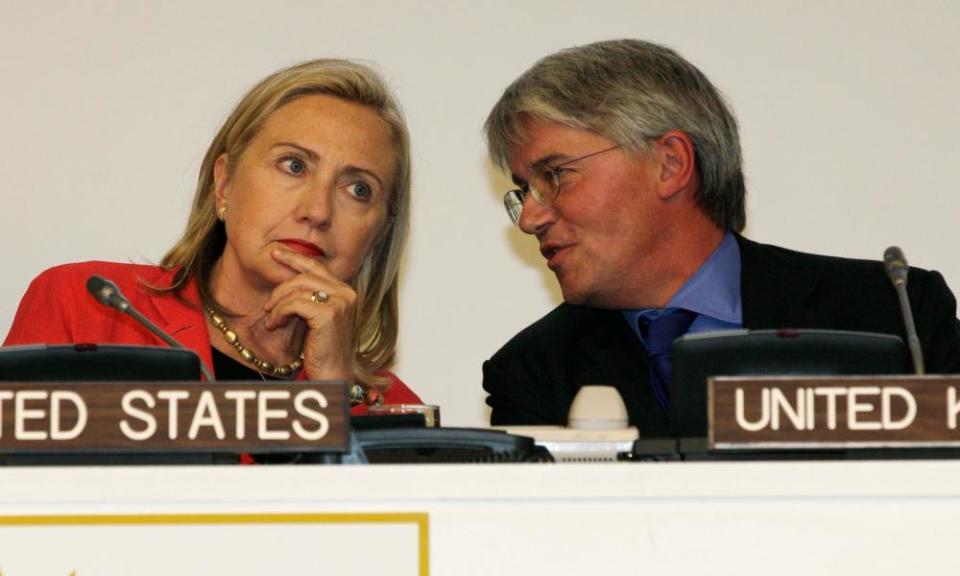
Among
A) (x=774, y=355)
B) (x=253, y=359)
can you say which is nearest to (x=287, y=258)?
(x=253, y=359)

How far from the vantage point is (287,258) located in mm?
2539

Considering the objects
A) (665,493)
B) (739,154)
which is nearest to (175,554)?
(665,493)

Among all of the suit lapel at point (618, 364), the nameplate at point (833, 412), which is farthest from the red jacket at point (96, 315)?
the nameplate at point (833, 412)

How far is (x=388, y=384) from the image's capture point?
2.66 m

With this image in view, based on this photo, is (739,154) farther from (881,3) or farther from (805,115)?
(881,3)

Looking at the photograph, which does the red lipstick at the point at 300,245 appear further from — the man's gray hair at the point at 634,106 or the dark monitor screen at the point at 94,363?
the dark monitor screen at the point at 94,363

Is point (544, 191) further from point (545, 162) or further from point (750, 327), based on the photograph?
point (750, 327)

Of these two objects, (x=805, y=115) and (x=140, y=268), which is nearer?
(x=140, y=268)

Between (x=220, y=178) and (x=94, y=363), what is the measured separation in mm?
1263

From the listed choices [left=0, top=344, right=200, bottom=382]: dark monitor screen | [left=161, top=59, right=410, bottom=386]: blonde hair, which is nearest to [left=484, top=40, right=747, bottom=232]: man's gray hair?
[left=161, top=59, right=410, bottom=386]: blonde hair

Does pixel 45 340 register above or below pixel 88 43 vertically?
below

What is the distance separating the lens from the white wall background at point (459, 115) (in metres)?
3.06

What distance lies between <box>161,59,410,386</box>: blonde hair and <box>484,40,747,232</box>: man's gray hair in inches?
8.2

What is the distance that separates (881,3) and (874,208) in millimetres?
444
